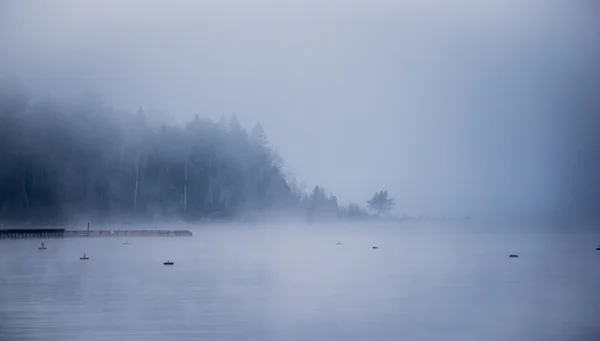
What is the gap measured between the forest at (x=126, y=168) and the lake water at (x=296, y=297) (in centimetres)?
605

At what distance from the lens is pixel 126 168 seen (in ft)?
108

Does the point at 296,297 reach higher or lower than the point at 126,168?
lower

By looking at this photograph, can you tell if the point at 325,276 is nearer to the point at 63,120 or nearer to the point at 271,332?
the point at 271,332

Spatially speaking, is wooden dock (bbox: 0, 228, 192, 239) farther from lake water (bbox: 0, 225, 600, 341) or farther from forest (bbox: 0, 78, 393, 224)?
lake water (bbox: 0, 225, 600, 341)

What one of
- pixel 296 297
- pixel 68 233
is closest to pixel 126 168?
pixel 68 233

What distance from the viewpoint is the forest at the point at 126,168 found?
30.2 m

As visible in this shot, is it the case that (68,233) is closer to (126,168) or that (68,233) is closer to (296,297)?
(126,168)

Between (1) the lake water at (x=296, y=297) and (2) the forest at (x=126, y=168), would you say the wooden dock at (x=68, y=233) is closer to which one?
(2) the forest at (x=126, y=168)

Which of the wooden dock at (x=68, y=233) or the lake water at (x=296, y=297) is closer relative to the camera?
the lake water at (x=296, y=297)

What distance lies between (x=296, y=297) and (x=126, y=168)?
2055 cm

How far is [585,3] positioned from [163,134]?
62.1 feet

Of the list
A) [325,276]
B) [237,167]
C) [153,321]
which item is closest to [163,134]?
[237,167]

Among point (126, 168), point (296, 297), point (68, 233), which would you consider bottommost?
point (296, 297)

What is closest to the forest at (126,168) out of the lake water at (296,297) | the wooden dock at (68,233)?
the wooden dock at (68,233)
